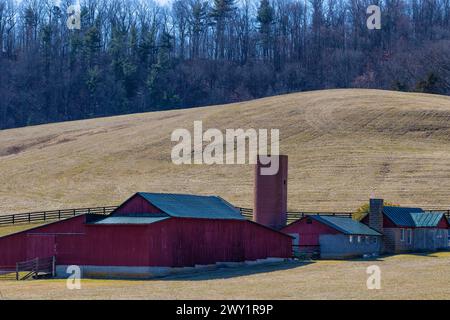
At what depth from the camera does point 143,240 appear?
42.4 metres

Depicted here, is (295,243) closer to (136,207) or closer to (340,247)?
(340,247)

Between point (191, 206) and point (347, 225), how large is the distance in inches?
444

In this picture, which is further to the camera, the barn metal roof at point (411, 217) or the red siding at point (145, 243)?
the barn metal roof at point (411, 217)

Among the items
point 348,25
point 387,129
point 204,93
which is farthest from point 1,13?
point 387,129

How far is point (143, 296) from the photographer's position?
1216 inches

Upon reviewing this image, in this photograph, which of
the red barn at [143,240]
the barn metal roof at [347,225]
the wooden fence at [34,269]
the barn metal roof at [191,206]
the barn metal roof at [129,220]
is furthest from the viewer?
the barn metal roof at [347,225]

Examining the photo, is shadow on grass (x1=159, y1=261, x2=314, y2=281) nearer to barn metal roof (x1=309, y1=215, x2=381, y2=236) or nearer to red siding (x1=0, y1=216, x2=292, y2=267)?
red siding (x1=0, y1=216, x2=292, y2=267)

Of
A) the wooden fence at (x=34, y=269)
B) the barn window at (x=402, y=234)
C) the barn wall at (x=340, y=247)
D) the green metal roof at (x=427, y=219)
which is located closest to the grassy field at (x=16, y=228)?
the wooden fence at (x=34, y=269)

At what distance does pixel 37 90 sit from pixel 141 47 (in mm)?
18097

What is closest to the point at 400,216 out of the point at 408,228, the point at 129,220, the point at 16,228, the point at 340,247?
the point at 408,228

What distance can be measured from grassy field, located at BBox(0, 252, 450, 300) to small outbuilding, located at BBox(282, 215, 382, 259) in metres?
5.96

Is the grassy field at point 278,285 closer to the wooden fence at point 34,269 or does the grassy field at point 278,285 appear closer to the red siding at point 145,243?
the red siding at point 145,243

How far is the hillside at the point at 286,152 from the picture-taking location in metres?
69.4
